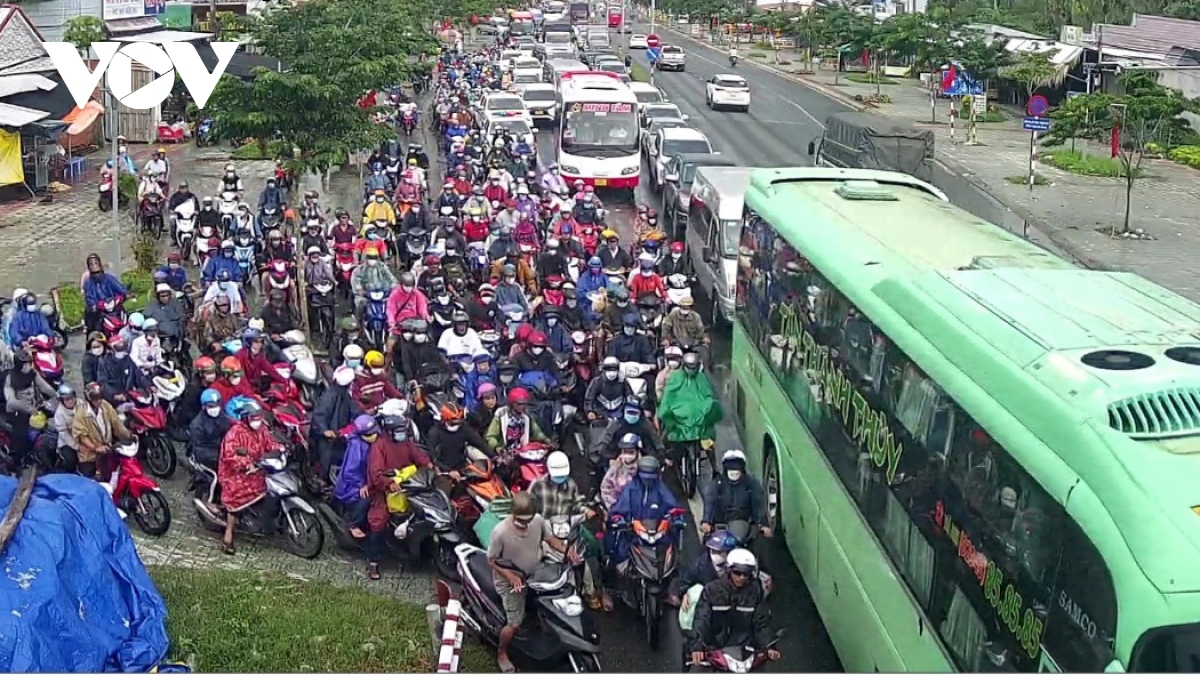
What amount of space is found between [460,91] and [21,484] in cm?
3134

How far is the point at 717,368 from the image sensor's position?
1655 cm

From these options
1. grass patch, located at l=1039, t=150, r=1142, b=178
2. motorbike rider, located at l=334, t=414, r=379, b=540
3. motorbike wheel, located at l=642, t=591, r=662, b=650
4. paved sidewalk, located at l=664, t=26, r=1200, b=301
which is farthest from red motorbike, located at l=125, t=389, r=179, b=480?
grass patch, located at l=1039, t=150, r=1142, b=178

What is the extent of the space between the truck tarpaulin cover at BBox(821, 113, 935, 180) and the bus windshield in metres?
4.52

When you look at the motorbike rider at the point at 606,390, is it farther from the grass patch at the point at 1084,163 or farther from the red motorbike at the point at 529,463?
the grass patch at the point at 1084,163

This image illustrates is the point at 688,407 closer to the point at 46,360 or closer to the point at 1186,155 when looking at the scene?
the point at 46,360

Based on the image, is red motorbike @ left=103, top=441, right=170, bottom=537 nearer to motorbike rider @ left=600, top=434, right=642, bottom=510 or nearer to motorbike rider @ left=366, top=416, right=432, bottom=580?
motorbike rider @ left=366, top=416, right=432, bottom=580

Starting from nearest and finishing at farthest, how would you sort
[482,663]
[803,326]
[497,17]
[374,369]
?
[482,663], [803,326], [374,369], [497,17]

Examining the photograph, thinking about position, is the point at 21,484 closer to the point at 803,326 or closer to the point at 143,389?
the point at 143,389

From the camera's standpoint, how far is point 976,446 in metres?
6.29

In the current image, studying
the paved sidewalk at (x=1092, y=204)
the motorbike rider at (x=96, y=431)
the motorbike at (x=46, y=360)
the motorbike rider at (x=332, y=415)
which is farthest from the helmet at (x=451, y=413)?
the paved sidewalk at (x=1092, y=204)

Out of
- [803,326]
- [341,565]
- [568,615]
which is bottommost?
[341,565]

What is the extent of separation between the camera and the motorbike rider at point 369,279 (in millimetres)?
15844

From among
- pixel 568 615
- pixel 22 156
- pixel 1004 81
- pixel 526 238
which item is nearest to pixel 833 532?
pixel 568 615

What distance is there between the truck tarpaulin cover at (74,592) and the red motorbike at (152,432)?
3293 millimetres
